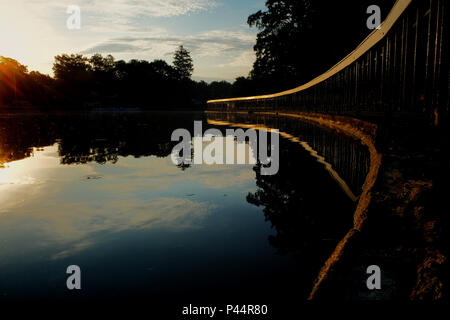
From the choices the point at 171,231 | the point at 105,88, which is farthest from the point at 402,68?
the point at 105,88

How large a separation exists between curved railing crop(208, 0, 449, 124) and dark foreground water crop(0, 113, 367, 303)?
7.29ft

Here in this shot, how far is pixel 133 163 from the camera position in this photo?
1072 cm

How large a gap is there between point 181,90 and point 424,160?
13775cm

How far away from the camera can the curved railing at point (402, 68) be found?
253 inches

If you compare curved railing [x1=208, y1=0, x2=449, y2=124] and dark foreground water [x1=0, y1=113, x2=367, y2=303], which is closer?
dark foreground water [x1=0, y1=113, x2=367, y2=303]

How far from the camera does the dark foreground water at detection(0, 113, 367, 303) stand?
3227 mm

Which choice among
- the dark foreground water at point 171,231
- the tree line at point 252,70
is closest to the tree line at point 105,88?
the tree line at point 252,70

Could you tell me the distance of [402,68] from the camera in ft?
33.7

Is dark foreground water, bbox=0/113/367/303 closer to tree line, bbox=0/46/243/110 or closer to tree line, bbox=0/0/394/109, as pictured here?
tree line, bbox=0/0/394/109

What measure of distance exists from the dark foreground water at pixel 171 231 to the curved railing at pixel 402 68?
2.22 m

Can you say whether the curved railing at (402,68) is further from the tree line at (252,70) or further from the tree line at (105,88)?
the tree line at (105,88)

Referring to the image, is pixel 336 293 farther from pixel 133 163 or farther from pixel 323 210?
pixel 133 163

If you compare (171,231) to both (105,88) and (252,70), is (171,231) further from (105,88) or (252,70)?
(105,88)

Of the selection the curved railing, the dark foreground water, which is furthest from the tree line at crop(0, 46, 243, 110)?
the dark foreground water
